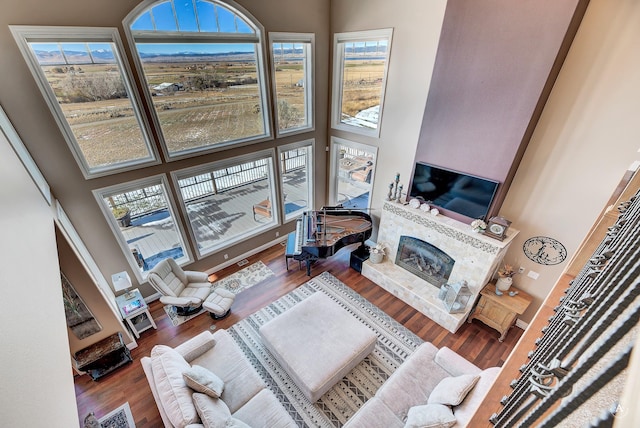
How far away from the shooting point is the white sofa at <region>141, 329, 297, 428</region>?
110 inches

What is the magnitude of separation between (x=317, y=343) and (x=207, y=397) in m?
1.58

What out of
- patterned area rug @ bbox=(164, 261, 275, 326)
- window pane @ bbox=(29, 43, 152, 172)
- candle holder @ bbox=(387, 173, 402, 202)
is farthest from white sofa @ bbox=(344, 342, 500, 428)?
window pane @ bbox=(29, 43, 152, 172)

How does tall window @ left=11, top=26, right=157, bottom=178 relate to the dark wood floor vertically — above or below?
above

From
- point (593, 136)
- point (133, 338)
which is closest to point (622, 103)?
point (593, 136)

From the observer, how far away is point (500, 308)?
4.57 metres

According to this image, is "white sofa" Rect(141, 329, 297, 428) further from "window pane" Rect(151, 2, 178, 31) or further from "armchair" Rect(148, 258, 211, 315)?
"window pane" Rect(151, 2, 178, 31)

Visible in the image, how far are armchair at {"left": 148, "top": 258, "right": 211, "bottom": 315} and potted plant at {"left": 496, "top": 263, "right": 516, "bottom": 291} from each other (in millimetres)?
5131

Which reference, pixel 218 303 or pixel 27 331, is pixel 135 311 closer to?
pixel 218 303

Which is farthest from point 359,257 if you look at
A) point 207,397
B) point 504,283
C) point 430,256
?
point 207,397

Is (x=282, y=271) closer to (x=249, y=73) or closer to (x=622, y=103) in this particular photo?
(x=249, y=73)

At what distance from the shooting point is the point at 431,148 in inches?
188

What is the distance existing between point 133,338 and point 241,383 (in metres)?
2.41

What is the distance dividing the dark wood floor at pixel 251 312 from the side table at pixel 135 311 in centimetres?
15

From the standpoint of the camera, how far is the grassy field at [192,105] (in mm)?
3980
